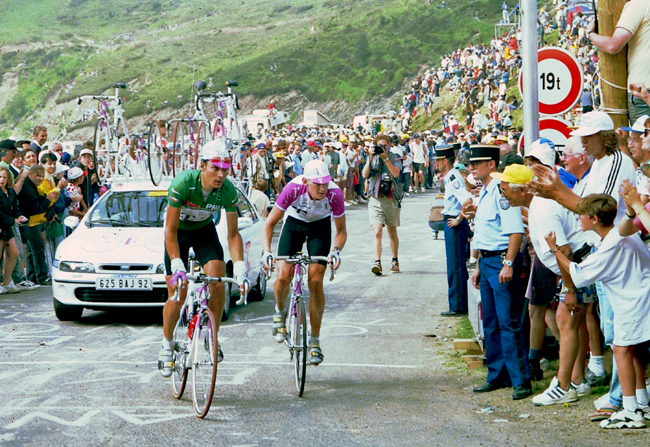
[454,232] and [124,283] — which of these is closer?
[124,283]

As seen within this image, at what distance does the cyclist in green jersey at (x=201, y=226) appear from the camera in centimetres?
793

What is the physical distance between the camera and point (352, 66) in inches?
5059

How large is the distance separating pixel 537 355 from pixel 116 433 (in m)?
3.55

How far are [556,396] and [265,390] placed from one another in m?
2.39

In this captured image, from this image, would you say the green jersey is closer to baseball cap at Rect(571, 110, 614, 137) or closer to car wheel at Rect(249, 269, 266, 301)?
baseball cap at Rect(571, 110, 614, 137)

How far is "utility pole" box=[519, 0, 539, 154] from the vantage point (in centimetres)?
973

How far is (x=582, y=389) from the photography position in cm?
753

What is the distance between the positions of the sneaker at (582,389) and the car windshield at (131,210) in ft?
20.5

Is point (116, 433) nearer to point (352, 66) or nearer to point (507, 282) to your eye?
point (507, 282)

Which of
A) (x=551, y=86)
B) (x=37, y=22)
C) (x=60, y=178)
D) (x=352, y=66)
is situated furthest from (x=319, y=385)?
(x=37, y=22)

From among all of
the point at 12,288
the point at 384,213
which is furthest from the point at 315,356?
the point at 12,288

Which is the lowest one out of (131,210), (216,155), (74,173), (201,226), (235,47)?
(131,210)

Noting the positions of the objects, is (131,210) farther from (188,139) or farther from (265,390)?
(265,390)

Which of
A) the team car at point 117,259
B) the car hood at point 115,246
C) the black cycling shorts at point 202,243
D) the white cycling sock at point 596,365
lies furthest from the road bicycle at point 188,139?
the white cycling sock at point 596,365
